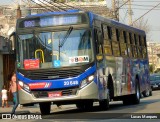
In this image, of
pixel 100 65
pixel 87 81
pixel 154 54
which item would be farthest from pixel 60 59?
pixel 154 54

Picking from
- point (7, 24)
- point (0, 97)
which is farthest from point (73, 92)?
point (7, 24)

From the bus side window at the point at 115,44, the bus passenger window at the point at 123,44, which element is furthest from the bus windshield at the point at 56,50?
the bus passenger window at the point at 123,44

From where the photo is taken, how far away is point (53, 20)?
18.3 m

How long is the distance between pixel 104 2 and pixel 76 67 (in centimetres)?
4341

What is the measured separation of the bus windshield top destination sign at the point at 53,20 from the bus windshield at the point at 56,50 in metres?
0.36

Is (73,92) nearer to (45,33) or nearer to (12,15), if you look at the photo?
(45,33)

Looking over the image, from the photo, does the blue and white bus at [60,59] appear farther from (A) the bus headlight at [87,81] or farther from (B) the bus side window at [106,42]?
(B) the bus side window at [106,42]

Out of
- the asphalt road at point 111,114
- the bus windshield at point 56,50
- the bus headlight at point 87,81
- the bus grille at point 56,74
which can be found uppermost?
the bus windshield at point 56,50

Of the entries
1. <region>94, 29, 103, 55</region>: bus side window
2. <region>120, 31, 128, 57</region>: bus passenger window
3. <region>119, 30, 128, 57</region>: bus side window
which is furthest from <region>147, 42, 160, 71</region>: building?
<region>94, 29, 103, 55</region>: bus side window

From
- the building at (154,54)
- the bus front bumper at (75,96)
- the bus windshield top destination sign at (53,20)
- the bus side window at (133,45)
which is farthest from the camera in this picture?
the building at (154,54)

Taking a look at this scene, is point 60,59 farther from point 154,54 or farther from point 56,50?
point 154,54

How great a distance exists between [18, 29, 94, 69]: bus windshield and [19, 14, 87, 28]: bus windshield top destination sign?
0.36 m

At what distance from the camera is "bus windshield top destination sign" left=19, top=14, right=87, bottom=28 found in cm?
1820

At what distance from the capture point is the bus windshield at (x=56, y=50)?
698 inches
